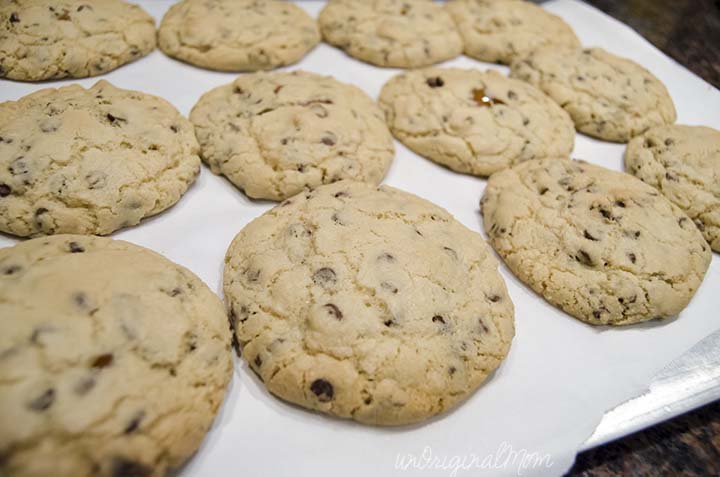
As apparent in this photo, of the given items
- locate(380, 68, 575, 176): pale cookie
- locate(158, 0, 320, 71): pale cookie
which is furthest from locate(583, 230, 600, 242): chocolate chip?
locate(158, 0, 320, 71): pale cookie

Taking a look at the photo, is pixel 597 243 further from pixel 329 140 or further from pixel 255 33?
pixel 255 33

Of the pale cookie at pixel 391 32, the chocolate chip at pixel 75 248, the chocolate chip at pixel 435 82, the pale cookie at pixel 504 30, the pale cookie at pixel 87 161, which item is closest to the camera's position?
the chocolate chip at pixel 75 248

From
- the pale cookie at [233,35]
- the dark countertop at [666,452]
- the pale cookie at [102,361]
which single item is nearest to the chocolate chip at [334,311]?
the pale cookie at [102,361]

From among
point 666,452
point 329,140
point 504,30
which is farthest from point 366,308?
point 504,30

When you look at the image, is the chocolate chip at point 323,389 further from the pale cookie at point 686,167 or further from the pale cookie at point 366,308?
the pale cookie at point 686,167

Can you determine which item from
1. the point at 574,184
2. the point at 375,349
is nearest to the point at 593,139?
the point at 574,184
